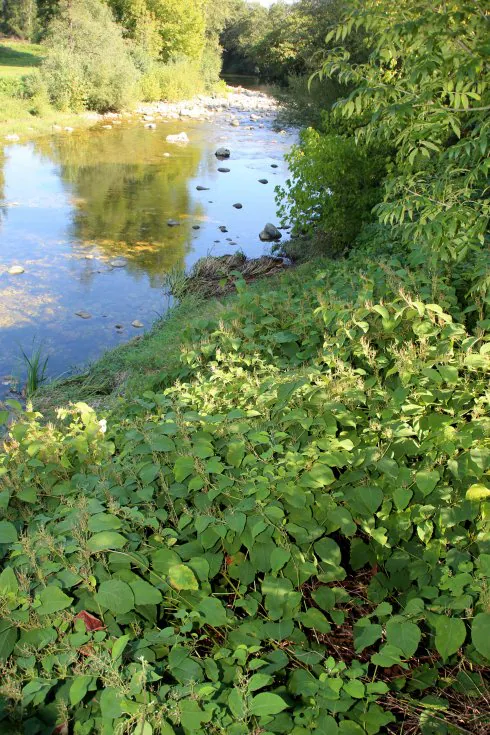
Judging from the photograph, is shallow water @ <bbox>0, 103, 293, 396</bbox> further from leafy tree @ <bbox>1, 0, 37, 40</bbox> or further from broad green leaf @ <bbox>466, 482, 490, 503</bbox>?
leafy tree @ <bbox>1, 0, 37, 40</bbox>

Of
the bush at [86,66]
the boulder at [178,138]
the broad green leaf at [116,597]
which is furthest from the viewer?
the bush at [86,66]

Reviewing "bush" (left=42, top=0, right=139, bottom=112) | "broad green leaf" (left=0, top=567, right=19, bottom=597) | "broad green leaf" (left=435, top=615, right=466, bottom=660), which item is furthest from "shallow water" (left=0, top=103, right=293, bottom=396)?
"broad green leaf" (left=435, top=615, right=466, bottom=660)

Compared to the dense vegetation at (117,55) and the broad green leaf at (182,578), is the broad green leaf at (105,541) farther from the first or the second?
the dense vegetation at (117,55)

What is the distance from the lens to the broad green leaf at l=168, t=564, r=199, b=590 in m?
1.77

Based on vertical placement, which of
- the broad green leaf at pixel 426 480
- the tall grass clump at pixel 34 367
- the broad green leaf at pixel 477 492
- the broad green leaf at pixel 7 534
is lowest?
the tall grass clump at pixel 34 367

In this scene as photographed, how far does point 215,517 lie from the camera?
202cm

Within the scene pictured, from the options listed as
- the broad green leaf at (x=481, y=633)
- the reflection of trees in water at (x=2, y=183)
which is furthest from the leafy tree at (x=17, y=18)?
the broad green leaf at (x=481, y=633)

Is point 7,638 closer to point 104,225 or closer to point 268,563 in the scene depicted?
point 268,563

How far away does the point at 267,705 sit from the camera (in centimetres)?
142

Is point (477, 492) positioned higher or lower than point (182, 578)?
higher

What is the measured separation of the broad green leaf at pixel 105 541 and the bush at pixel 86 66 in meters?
20.4

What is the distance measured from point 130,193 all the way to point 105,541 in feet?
37.8

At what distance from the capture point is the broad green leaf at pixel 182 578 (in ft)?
5.82

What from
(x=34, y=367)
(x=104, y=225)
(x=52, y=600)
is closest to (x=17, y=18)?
(x=104, y=225)
